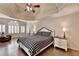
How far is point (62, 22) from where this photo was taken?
1.52 meters

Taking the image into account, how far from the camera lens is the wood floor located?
4.75ft

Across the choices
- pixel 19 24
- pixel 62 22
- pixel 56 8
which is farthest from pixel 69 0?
pixel 19 24

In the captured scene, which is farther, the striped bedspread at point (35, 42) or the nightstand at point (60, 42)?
the nightstand at point (60, 42)

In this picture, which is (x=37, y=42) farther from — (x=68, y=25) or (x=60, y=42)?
(x=68, y=25)

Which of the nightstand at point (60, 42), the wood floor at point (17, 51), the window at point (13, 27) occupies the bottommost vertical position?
the wood floor at point (17, 51)

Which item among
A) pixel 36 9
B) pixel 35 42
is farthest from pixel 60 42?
pixel 36 9

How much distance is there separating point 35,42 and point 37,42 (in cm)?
3

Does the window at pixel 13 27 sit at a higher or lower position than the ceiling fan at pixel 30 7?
lower

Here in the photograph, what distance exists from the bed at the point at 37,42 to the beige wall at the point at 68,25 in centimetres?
11

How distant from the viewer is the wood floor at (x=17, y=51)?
1448 mm

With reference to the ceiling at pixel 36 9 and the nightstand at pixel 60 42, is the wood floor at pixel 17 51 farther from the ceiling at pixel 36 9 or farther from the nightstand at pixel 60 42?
the ceiling at pixel 36 9

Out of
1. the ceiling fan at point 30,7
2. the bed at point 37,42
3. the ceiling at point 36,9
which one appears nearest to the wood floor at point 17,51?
the bed at point 37,42

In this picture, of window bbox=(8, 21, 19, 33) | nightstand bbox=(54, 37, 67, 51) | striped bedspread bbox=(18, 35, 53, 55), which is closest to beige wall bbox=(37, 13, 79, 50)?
nightstand bbox=(54, 37, 67, 51)

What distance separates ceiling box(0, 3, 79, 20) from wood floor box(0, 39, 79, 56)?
17.8 inches
